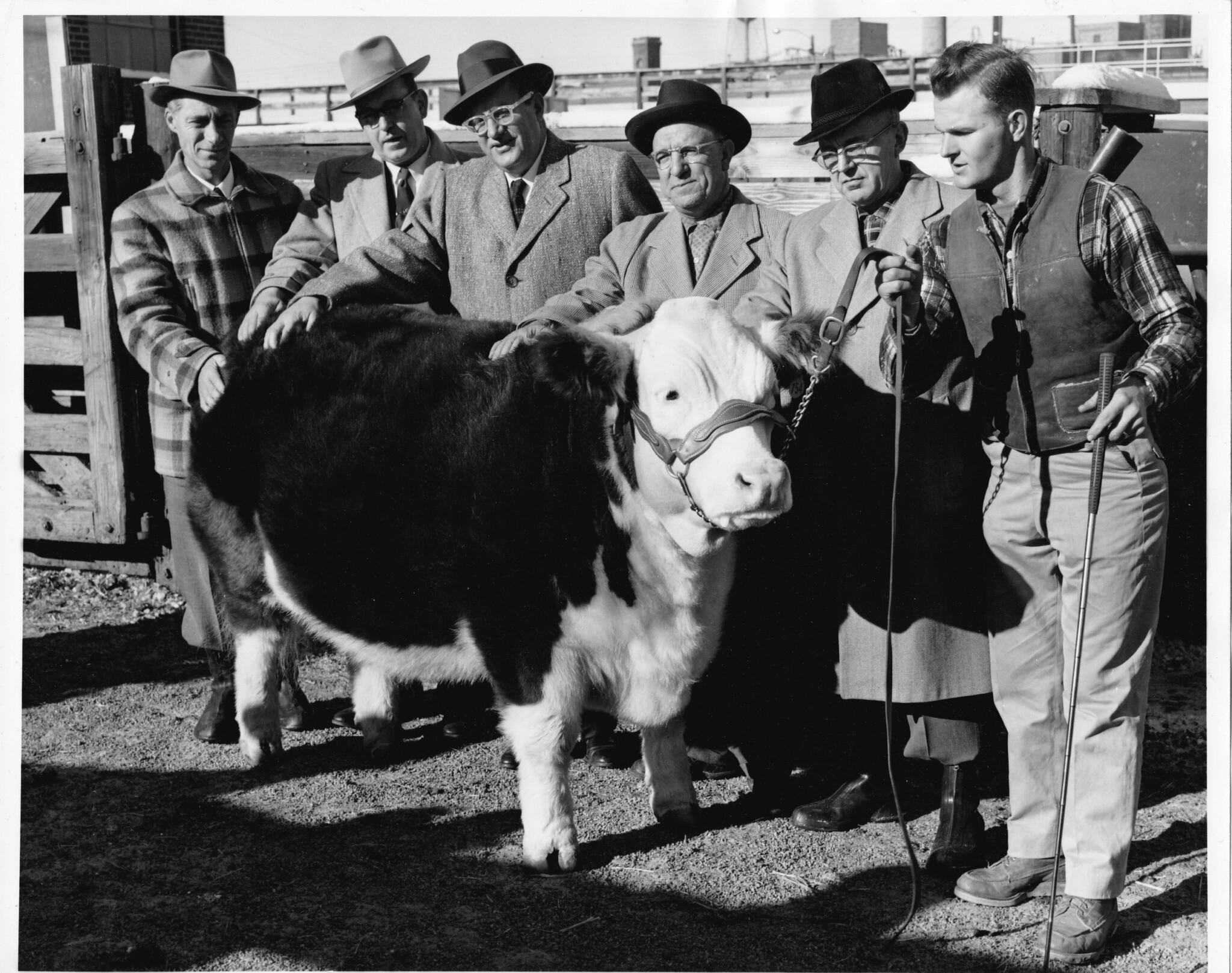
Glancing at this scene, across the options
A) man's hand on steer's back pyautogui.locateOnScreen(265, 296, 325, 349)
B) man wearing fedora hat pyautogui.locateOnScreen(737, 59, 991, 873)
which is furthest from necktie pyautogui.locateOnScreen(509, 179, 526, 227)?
man wearing fedora hat pyautogui.locateOnScreen(737, 59, 991, 873)

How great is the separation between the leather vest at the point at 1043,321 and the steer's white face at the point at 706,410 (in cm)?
62

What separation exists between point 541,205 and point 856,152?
1.33m

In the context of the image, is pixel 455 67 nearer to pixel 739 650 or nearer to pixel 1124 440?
pixel 739 650

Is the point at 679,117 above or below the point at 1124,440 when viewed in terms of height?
above

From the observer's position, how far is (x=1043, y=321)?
3.48 meters

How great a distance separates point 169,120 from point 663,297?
101 inches

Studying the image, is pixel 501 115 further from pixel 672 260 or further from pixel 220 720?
pixel 220 720

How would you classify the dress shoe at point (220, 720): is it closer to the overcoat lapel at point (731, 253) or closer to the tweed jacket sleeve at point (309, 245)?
the tweed jacket sleeve at point (309, 245)

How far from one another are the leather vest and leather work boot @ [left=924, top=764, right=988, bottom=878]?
3.90 feet

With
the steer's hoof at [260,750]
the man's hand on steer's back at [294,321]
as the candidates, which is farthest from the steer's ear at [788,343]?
the steer's hoof at [260,750]

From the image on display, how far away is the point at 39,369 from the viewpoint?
8055 mm

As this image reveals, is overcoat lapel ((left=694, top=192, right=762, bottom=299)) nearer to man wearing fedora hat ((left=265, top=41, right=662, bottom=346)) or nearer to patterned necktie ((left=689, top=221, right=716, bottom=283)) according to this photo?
patterned necktie ((left=689, top=221, right=716, bottom=283))

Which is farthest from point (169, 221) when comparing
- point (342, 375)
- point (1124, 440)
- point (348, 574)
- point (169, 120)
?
point (1124, 440)

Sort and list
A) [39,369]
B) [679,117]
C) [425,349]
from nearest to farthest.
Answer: [679,117] < [425,349] < [39,369]
